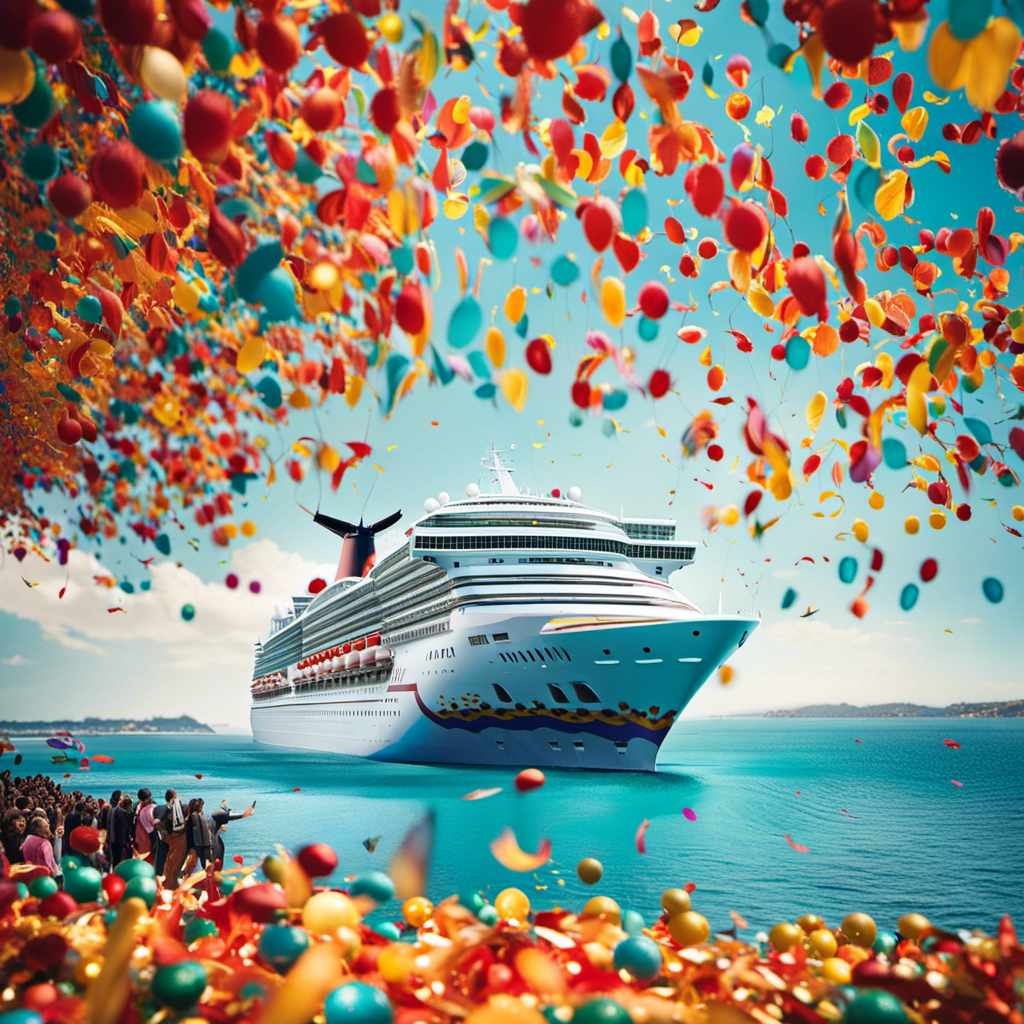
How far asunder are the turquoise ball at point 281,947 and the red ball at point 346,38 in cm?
236

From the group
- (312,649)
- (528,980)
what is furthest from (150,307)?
(312,649)

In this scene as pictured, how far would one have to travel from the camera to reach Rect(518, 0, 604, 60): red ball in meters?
1.92

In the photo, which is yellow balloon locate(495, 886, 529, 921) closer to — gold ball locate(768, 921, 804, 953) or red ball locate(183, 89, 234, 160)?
gold ball locate(768, 921, 804, 953)

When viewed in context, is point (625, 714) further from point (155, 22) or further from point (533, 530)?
point (155, 22)

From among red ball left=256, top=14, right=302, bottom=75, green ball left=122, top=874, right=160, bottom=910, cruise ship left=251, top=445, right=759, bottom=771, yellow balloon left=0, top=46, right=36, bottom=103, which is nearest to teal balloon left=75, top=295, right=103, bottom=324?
yellow balloon left=0, top=46, right=36, bottom=103

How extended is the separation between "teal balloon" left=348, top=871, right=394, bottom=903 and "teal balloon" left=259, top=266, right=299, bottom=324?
Result: 5.86ft

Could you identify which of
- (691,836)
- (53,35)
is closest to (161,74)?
(53,35)

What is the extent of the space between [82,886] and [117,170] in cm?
225

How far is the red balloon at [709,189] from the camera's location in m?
2.39

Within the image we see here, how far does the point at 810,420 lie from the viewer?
335 cm

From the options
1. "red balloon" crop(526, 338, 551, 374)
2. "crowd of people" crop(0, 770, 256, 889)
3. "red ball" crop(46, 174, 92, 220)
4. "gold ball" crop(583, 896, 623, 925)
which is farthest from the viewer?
"crowd of people" crop(0, 770, 256, 889)

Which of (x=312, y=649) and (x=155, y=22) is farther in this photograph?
(x=312, y=649)

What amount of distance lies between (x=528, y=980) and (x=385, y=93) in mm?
2433

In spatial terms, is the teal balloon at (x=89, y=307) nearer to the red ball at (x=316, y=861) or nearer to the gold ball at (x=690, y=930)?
the red ball at (x=316, y=861)
